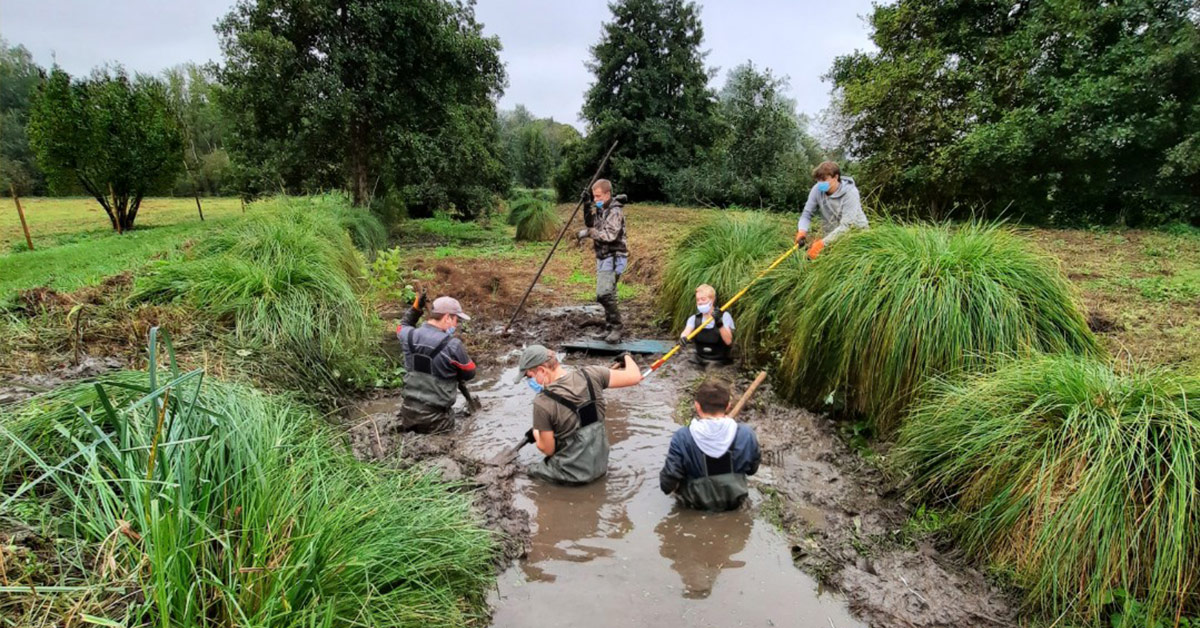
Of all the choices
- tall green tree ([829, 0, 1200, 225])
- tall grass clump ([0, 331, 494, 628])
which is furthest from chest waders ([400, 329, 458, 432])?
tall green tree ([829, 0, 1200, 225])

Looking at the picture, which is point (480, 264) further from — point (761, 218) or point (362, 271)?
point (761, 218)

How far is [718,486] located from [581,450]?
1.02 meters

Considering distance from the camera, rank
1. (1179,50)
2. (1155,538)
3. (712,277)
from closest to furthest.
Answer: (1155,538) → (712,277) → (1179,50)

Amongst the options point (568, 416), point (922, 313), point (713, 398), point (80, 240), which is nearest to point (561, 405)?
point (568, 416)

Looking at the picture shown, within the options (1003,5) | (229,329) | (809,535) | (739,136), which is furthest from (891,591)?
(739,136)

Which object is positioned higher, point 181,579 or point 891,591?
point 181,579

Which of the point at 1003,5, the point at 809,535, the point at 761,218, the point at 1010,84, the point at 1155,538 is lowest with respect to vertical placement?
the point at 809,535

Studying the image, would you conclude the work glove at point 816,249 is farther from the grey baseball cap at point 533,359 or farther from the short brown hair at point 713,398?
the grey baseball cap at point 533,359

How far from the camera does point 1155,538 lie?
8.87 feet

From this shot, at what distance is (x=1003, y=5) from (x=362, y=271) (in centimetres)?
1653

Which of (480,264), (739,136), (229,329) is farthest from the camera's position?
(739,136)

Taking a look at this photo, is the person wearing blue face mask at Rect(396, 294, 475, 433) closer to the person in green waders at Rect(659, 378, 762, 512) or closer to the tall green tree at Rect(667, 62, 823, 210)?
the person in green waders at Rect(659, 378, 762, 512)

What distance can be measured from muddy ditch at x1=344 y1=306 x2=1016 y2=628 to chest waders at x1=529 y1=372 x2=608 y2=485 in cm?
11

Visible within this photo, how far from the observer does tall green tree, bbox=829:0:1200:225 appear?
1206cm
